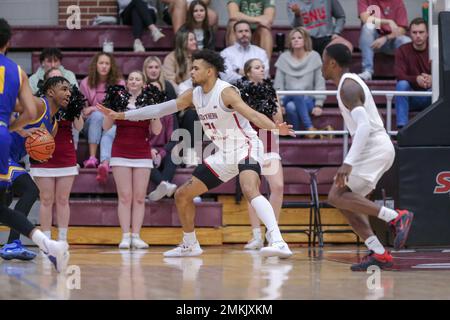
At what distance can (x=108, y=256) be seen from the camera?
340 inches

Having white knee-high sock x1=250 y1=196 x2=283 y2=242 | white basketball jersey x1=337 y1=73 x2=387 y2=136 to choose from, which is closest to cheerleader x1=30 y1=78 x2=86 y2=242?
white knee-high sock x1=250 y1=196 x2=283 y2=242

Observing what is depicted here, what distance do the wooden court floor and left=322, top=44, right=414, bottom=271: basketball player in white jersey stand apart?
312mm

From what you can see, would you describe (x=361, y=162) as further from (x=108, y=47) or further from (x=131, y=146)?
(x=108, y=47)

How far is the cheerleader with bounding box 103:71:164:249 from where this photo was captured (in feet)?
32.3

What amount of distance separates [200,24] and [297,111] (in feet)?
6.59

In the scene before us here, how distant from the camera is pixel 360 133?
270 inches

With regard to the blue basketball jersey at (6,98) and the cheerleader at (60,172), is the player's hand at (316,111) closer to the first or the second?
the cheerleader at (60,172)

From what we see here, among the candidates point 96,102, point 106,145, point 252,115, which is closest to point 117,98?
point 106,145

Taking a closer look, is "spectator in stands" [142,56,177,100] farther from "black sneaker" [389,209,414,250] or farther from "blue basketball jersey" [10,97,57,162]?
"black sneaker" [389,209,414,250]

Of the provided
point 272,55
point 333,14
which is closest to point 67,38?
point 272,55

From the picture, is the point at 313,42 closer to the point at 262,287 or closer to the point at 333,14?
the point at 333,14

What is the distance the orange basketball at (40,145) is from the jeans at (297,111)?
4.31 metres

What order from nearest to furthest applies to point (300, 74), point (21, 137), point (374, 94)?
point (21, 137) → point (374, 94) → point (300, 74)

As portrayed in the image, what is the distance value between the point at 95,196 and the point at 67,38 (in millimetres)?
3271
